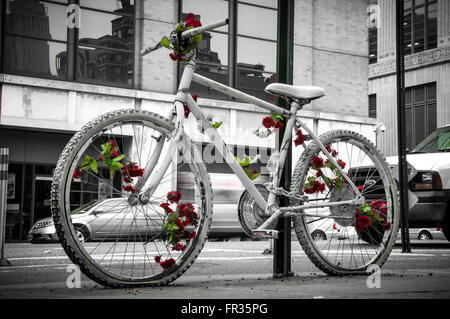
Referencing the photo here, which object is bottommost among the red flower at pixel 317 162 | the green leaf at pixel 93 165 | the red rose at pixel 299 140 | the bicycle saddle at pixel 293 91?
the green leaf at pixel 93 165

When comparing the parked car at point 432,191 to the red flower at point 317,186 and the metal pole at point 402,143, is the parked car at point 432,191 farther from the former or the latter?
the red flower at point 317,186

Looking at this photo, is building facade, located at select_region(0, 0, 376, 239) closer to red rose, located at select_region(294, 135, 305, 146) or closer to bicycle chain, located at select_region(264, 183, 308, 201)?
red rose, located at select_region(294, 135, 305, 146)

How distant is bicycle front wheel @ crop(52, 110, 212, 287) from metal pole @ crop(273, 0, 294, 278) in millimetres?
807

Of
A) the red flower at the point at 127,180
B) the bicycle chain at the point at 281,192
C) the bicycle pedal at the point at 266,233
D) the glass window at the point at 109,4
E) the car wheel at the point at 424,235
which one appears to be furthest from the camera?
the car wheel at the point at 424,235

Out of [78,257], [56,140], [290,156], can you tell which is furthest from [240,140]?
[78,257]

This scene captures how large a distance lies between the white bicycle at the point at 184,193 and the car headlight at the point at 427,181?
182 inches

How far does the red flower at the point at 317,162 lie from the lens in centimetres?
487

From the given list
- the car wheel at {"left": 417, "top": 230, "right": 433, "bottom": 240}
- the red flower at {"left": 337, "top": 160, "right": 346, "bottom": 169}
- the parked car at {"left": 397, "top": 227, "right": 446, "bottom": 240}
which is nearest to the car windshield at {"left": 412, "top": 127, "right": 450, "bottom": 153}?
the red flower at {"left": 337, "top": 160, "right": 346, "bottom": 169}

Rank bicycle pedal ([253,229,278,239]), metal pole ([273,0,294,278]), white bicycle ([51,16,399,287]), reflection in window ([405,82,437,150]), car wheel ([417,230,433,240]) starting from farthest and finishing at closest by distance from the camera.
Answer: reflection in window ([405,82,437,150]), car wheel ([417,230,433,240]), metal pole ([273,0,294,278]), bicycle pedal ([253,229,278,239]), white bicycle ([51,16,399,287])

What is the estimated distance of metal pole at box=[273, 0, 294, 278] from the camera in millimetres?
4816

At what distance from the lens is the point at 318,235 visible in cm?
487

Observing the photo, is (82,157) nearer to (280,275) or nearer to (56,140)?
(280,275)

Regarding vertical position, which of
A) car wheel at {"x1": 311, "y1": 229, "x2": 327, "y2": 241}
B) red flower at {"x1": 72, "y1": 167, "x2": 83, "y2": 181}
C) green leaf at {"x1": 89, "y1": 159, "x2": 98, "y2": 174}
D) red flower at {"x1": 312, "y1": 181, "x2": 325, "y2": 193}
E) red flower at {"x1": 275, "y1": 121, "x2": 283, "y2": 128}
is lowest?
car wheel at {"x1": 311, "y1": 229, "x2": 327, "y2": 241}

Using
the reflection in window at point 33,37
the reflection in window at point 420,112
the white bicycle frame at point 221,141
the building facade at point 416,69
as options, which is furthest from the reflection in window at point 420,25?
the white bicycle frame at point 221,141
